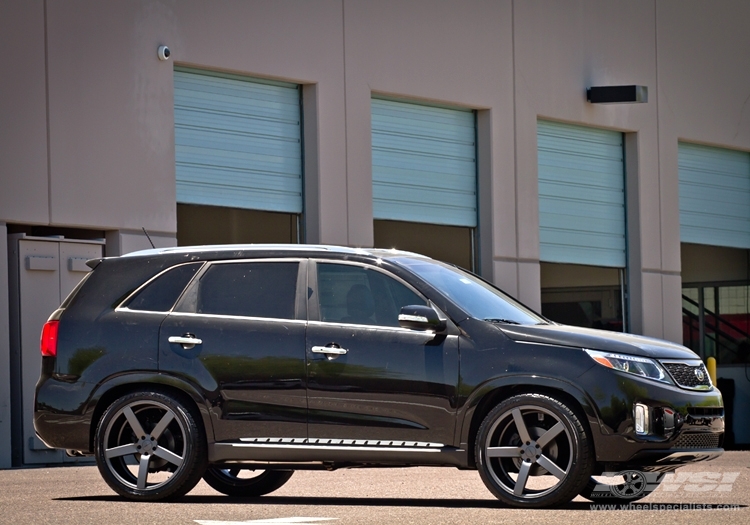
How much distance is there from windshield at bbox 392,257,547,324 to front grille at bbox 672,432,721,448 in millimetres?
1350

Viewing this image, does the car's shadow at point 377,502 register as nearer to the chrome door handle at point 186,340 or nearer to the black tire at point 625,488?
the black tire at point 625,488

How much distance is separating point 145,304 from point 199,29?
345 inches

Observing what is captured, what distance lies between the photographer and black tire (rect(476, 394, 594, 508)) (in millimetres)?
8930

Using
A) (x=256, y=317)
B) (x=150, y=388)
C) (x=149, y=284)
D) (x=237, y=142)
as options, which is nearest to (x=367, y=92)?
(x=237, y=142)

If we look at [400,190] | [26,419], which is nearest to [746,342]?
Answer: [400,190]

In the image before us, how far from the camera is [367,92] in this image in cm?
2027

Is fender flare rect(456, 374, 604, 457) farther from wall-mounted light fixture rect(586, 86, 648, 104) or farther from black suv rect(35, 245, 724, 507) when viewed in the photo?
wall-mounted light fixture rect(586, 86, 648, 104)

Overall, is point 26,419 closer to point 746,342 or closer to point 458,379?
point 458,379

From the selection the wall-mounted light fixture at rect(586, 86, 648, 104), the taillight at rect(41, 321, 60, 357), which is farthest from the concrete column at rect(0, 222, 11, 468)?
the wall-mounted light fixture at rect(586, 86, 648, 104)

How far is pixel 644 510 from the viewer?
29.6ft

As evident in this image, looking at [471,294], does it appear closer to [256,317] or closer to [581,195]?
[256,317]

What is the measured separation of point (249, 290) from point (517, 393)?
6.61 feet

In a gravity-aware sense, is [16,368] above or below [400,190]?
below

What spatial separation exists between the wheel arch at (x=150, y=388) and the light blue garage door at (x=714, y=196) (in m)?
18.1
